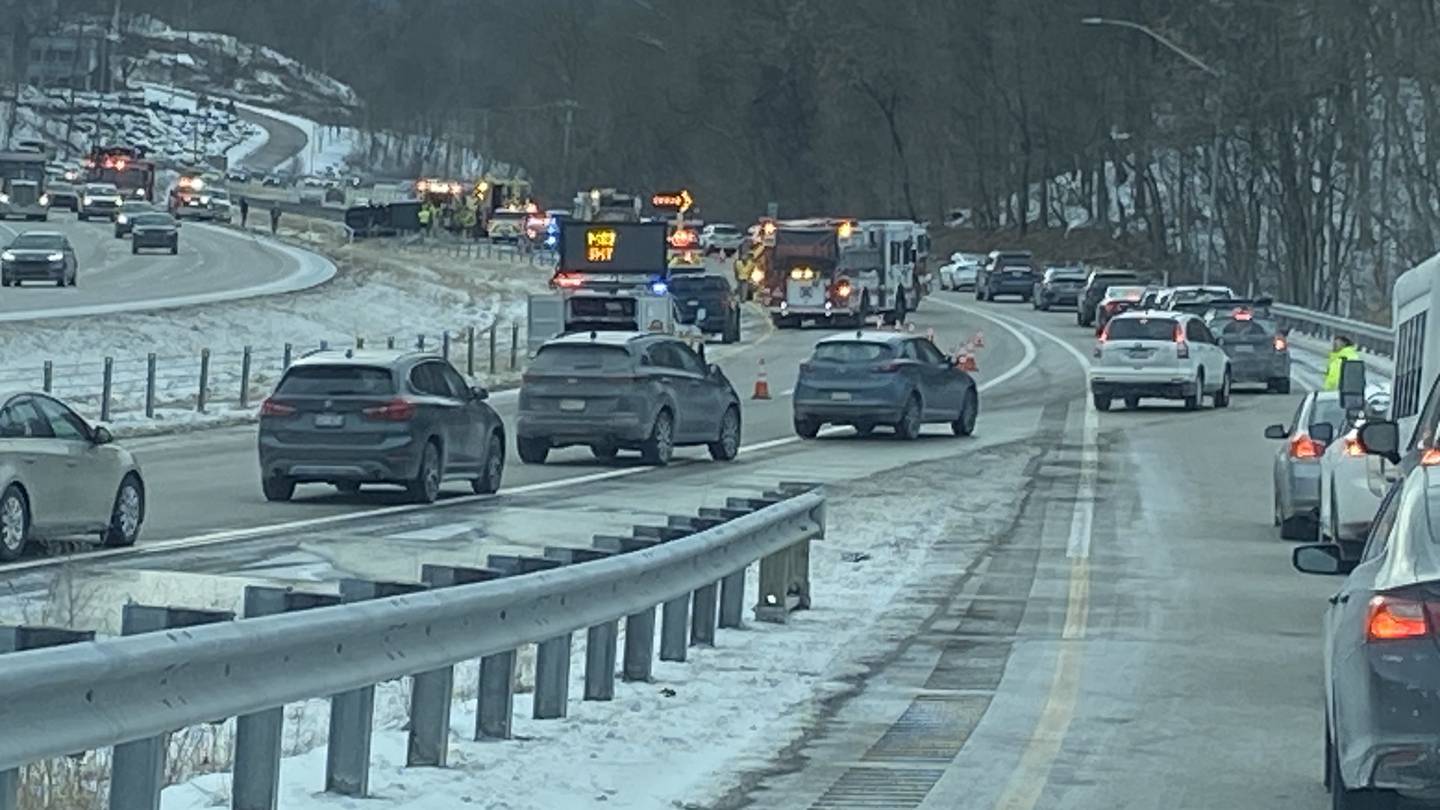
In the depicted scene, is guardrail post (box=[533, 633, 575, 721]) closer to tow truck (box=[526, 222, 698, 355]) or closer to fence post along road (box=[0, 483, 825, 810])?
fence post along road (box=[0, 483, 825, 810])

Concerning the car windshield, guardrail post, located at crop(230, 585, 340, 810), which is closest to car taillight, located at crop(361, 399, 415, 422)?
guardrail post, located at crop(230, 585, 340, 810)

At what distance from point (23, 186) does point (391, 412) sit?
93176 millimetres

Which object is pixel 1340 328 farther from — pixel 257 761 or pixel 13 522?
pixel 257 761

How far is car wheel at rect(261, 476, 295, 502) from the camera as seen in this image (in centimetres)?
2750

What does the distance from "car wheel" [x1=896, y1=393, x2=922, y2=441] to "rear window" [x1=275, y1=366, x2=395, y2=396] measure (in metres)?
13.2

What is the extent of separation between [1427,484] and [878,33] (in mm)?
125532

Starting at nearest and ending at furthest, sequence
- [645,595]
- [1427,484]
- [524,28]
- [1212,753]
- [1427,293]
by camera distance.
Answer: [1427,484] → [1212,753] → [645,595] → [1427,293] → [524,28]

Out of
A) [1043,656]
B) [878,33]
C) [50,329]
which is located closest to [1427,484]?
[1043,656]

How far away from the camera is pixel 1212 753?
42.0 ft

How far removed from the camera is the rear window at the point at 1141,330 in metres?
47.0

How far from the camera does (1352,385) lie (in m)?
21.8

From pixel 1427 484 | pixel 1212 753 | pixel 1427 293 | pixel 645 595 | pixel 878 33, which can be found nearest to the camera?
pixel 1427 484

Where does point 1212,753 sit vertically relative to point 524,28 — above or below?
below

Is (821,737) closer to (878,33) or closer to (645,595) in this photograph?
(645,595)
